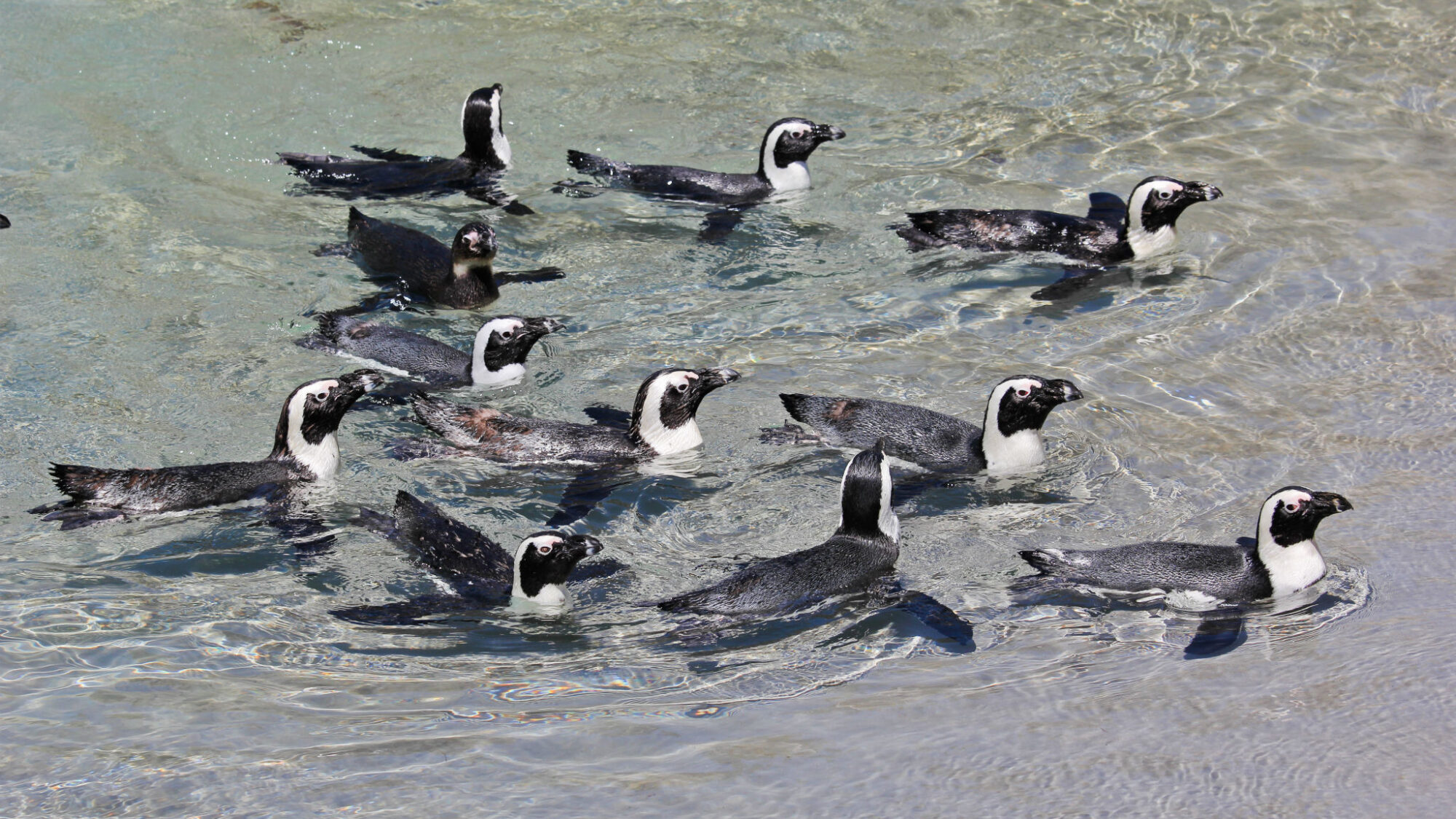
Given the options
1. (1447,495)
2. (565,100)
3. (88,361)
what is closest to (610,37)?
(565,100)

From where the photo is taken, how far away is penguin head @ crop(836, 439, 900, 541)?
5.16 m

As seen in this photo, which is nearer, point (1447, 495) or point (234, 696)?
point (234, 696)

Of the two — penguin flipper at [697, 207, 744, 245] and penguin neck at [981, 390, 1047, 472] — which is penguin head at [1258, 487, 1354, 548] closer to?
penguin neck at [981, 390, 1047, 472]

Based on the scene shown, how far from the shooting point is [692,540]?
18.0ft

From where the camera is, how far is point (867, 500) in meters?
5.16

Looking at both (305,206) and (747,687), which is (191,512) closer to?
(747,687)

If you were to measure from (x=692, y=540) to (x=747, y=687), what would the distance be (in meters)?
1.31

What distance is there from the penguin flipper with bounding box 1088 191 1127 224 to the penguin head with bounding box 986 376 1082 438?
102 inches

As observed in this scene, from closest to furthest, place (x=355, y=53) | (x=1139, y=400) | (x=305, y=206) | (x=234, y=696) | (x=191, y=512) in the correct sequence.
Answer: (x=234, y=696)
(x=191, y=512)
(x=1139, y=400)
(x=305, y=206)
(x=355, y=53)

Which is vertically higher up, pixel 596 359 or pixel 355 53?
pixel 355 53

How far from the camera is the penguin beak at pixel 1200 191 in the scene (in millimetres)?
7800

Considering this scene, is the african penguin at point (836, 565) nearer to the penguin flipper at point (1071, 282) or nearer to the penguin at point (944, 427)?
the penguin at point (944, 427)

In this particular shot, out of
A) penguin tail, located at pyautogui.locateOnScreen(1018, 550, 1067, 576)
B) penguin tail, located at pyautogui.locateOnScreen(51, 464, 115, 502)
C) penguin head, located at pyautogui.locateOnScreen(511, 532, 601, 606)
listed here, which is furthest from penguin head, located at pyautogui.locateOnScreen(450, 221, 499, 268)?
penguin tail, located at pyautogui.locateOnScreen(1018, 550, 1067, 576)

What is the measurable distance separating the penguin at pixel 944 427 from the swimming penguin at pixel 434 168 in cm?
304
